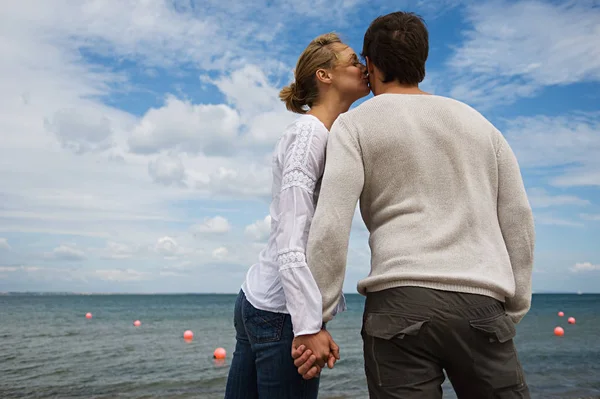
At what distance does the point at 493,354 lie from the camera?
1.75 metres

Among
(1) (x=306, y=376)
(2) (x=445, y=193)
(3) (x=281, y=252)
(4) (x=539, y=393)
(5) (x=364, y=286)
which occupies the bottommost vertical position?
(4) (x=539, y=393)

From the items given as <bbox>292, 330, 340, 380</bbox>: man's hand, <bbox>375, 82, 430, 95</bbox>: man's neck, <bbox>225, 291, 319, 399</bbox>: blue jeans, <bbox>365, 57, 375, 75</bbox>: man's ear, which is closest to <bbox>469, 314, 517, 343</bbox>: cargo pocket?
<bbox>292, 330, 340, 380</bbox>: man's hand

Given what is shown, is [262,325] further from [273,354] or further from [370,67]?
[370,67]

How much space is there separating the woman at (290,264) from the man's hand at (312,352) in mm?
34

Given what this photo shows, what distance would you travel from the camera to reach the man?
1705mm

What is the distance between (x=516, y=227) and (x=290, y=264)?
0.83 m

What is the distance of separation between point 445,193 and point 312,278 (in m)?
0.53

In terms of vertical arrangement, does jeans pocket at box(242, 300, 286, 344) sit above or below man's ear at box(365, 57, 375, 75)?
below

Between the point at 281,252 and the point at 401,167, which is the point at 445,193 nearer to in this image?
the point at 401,167

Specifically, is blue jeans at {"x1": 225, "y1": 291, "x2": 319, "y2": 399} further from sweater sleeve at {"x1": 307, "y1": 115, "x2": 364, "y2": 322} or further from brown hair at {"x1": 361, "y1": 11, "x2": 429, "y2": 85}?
brown hair at {"x1": 361, "y1": 11, "x2": 429, "y2": 85}

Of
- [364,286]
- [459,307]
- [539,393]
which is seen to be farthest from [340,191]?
[539,393]

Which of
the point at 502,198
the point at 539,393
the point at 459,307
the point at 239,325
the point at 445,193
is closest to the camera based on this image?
the point at 459,307

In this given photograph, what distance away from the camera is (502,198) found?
1967mm

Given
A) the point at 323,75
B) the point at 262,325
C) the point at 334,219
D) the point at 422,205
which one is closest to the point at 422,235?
the point at 422,205
